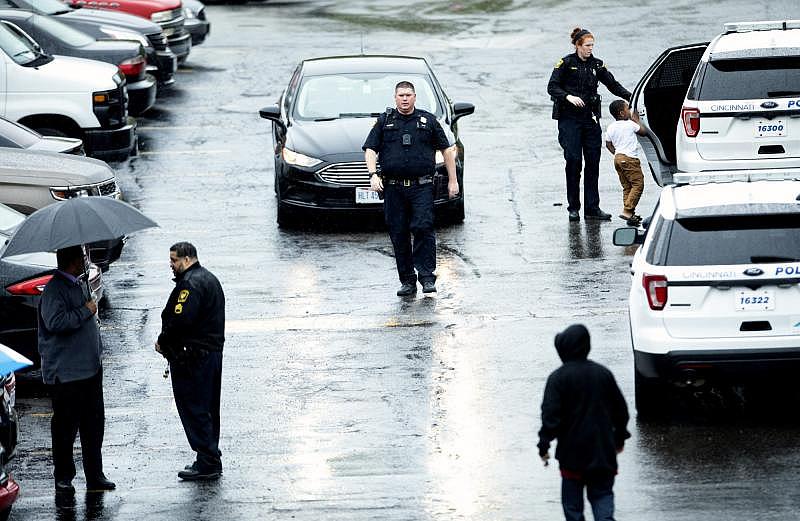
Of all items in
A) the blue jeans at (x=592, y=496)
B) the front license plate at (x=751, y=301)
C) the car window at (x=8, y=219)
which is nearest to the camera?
the blue jeans at (x=592, y=496)

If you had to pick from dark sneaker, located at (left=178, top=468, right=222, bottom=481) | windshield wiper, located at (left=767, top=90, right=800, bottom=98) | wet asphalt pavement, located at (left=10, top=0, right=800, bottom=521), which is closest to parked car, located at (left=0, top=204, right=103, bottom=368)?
wet asphalt pavement, located at (left=10, top=0, right=800, bottom=521)

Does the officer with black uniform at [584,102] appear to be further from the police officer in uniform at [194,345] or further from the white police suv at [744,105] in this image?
the police officer in uniform at [194,345]

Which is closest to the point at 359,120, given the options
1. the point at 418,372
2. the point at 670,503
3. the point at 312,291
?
the point at 312,291

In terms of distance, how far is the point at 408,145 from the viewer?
14.1 m

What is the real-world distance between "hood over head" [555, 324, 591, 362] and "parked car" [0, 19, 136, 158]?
41.8ft

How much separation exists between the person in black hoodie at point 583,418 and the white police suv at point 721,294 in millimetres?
2045

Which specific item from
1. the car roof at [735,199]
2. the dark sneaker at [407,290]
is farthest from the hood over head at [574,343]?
the dark sneaker at [407,290]

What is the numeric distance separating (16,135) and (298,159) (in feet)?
10.3

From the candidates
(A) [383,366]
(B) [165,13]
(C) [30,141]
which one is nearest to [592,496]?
(A) [383,366]

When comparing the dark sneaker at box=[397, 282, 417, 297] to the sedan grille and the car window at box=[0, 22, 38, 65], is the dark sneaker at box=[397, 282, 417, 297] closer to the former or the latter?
the sedan grille

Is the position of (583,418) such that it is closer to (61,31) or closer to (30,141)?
(30,141)

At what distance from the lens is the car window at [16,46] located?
2020cm

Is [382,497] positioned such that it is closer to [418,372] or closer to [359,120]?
[418,372]

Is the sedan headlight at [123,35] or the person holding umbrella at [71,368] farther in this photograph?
the sedan headlight at [123,35]
